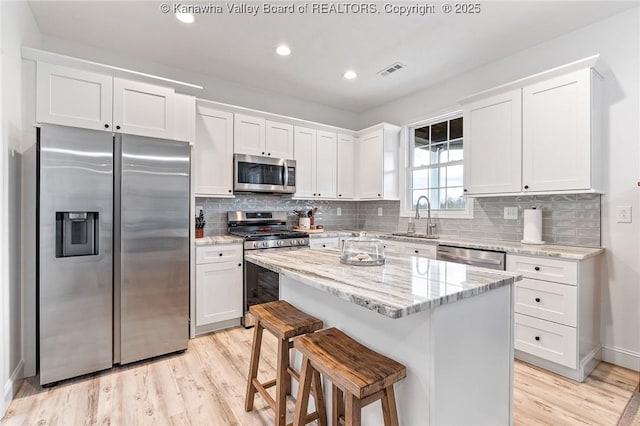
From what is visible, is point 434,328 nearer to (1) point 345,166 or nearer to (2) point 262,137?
(2) point 262,137

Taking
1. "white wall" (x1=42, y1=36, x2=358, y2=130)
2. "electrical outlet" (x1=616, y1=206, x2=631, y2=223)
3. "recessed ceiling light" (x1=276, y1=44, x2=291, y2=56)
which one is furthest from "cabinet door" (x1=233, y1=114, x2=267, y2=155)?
"electrical outlet" (x1=616, y1=206, x2=631, y2=223)

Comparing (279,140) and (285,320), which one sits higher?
(279,140)

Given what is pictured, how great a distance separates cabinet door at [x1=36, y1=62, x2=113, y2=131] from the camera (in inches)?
88.0

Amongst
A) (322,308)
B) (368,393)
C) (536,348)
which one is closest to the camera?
(368,393)

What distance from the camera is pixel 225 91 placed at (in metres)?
3.70

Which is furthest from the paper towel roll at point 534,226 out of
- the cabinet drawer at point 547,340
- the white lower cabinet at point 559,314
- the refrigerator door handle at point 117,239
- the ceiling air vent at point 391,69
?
the refrigerator door handle at point 117,239

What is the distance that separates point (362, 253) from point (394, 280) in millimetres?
400

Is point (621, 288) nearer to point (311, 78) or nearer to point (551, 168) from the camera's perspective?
point (551, 168)

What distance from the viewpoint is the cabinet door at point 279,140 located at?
12.1 ft

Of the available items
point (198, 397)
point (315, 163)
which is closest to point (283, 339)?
point (198, 397)

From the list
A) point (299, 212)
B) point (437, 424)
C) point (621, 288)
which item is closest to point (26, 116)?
point (299, 212)

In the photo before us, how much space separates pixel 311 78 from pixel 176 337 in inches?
120

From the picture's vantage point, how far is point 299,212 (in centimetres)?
427

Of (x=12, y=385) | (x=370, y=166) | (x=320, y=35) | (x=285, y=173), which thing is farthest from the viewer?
(x=370, y=166)
